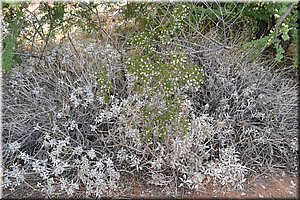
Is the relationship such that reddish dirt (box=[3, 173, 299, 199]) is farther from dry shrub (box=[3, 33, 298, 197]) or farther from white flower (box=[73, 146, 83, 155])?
white flower (box=[73, 146, 83, 155])

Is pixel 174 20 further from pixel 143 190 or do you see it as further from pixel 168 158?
pixel 143 190

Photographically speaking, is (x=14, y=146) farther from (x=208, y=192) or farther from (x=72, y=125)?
(x=208, y=192)

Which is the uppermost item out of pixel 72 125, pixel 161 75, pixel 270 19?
pixel 270 19

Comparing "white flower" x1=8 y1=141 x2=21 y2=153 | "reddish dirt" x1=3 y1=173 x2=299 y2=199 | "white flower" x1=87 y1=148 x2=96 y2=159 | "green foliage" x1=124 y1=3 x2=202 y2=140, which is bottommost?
"reddish dirt" x1=3 y1=173 x2=299 y2=199

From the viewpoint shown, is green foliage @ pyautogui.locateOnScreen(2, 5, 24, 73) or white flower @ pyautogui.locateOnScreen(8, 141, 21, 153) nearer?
white flower @ pyautogui.locateOnScreen(8, 141, 21, 153)

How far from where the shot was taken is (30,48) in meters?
2.92

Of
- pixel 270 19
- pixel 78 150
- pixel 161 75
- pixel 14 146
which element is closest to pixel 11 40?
pixel 14 146

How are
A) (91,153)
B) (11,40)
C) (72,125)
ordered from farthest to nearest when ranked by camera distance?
(11,40)
(72,125)
(91,153)

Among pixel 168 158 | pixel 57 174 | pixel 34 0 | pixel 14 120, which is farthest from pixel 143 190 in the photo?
pixel 34 0

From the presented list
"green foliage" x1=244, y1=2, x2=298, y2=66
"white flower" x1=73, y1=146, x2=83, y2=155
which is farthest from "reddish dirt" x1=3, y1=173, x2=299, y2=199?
"green foliage" x1=244, y1=2, x2=298, y2=66

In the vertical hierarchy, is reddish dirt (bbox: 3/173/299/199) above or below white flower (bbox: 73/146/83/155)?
below

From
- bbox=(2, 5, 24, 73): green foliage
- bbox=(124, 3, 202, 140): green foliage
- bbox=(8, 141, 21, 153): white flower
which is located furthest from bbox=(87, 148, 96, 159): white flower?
bbox=(2, 5, 24, 73): green foliage

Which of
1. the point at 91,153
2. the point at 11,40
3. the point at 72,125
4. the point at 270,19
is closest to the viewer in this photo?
the point at 91,153

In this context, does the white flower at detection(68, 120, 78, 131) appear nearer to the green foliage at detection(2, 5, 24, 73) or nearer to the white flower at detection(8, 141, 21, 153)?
the white flower at detection(8, 141, 21, 153)
